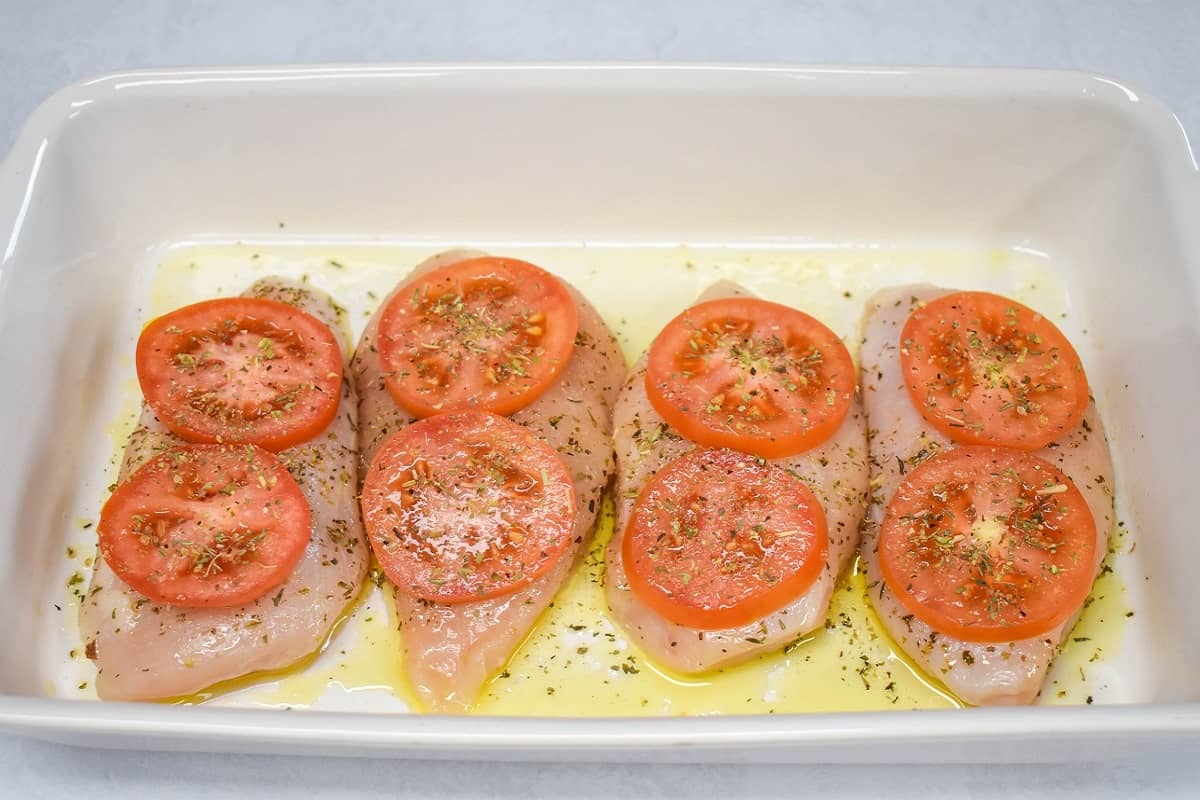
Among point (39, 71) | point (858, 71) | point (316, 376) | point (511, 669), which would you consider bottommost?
point (511, 669)

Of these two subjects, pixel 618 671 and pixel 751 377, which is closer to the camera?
pixel 618 671

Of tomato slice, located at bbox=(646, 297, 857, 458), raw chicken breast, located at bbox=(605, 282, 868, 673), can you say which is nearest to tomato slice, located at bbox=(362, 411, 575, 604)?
raw chicken breast, located at bbox=(605, 282, 868, 673)

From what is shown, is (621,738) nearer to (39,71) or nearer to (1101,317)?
(1101,317)

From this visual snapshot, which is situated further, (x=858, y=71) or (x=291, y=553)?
(x=858, y=71)

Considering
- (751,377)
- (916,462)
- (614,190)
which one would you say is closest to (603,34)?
(614,190)

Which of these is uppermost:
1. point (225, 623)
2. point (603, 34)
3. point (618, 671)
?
point (603, 34)

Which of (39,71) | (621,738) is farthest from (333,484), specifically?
(39,71)

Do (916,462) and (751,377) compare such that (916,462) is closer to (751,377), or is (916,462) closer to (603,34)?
(751,377)
